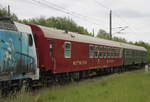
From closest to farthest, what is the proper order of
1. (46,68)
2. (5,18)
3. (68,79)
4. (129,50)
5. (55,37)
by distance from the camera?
1. (5,18)
2. (46,68)
3. (55,37)
4. (68,79)
5. (129,50)

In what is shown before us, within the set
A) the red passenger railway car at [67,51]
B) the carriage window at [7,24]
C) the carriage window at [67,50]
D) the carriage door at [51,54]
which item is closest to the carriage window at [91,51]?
the red passenger railway car at [67,51]

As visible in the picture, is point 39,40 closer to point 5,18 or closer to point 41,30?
point 41,30

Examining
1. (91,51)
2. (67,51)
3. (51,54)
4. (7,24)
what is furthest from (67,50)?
(7,24)

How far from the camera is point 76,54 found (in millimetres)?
18219

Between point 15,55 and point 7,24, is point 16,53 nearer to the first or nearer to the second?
point 15,55

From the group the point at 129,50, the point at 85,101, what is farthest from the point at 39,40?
the point at 129,50

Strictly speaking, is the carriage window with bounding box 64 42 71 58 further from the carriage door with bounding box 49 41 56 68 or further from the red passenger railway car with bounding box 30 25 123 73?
the carriage door with bounding box 49 41 56 68

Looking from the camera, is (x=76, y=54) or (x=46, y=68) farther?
(x=76, y=54)

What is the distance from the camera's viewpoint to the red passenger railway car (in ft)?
47.3

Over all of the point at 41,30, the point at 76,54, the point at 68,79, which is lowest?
the point at 68,79

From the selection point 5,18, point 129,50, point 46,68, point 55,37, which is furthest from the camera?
point 129,50

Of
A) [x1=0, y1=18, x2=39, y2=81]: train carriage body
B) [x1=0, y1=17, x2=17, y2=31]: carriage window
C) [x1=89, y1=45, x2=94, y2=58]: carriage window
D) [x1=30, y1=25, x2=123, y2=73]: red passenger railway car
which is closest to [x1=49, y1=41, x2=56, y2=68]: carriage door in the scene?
[x1=30, y1=25, x2=123, y2=73]: red passenger railway car

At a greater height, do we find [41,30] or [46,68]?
[41,30]

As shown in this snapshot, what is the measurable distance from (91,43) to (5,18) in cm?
1042
